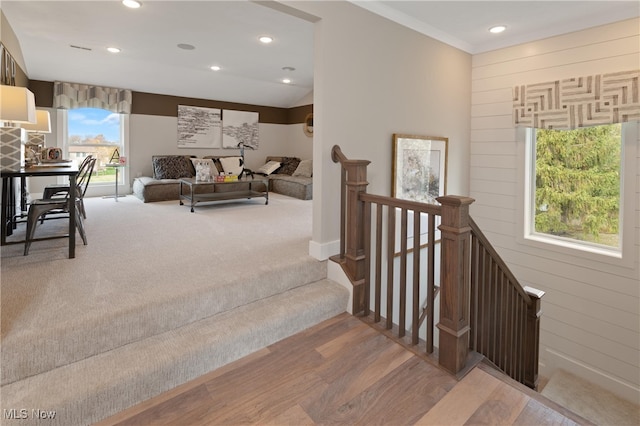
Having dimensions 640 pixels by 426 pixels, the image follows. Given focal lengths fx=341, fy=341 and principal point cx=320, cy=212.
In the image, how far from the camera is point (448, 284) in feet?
6.41

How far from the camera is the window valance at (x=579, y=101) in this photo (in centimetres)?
312

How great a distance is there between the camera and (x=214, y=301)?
2.17m

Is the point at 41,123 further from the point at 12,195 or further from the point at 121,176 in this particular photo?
the point at 121,176

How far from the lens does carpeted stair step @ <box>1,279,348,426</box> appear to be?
1.49 metres

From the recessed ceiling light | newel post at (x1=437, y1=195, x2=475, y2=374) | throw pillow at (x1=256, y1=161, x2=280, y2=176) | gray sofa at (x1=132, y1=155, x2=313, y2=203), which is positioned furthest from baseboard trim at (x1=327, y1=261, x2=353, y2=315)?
throw pillow at (x1=256, y1=161, x2=280, y2=176)

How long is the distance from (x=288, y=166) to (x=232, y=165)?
1.20 metres

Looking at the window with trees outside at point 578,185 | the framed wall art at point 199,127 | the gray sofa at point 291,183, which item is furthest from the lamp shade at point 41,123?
the window with trees outside at point 578,185

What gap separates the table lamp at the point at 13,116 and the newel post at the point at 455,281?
3158 millimetres

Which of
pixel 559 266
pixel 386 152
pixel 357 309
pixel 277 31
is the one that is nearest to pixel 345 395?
pixel 357 309

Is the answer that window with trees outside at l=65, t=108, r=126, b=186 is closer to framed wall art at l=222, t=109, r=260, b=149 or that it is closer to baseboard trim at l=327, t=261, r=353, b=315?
framed wall art at l=222, t=109, r=260, b=149

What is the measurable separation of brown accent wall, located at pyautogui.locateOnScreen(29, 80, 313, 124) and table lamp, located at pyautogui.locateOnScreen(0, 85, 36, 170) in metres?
3.30

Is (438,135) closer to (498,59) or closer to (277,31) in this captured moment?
(498,59)

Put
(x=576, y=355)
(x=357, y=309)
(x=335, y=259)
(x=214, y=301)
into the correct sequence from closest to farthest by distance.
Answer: (x=214, y=301), (x=357, y=309), (x=335, y=259), (x=576, y=355)

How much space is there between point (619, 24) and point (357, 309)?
11.8ft
